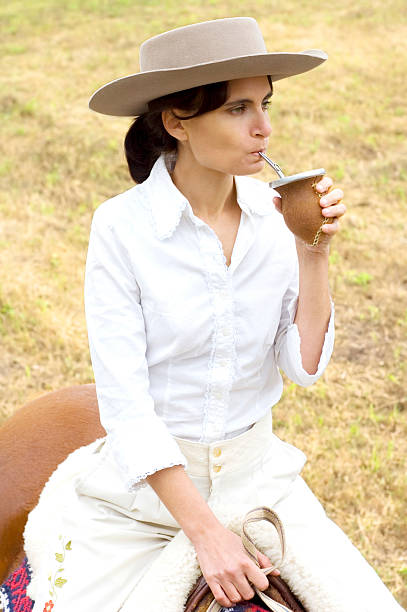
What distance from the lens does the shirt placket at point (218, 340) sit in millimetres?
1843

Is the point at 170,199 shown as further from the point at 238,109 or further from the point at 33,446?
the point at 33,446

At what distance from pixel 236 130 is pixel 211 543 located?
0.87m

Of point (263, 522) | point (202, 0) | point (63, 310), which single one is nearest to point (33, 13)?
point (202, 0)

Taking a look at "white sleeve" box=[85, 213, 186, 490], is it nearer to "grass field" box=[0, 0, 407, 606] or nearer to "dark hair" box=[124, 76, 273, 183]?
"dark hair" box=[124, 76, 273, 183]

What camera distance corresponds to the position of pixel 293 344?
1.93m

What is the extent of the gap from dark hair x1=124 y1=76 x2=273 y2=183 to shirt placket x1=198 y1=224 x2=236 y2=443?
0.25 meters

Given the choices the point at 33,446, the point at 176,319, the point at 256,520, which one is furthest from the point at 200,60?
the point at 33,446

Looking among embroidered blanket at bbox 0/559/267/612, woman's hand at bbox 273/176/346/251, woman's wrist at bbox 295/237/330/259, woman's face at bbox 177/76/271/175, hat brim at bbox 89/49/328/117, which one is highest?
hat brim at bbox 89/49/328/117

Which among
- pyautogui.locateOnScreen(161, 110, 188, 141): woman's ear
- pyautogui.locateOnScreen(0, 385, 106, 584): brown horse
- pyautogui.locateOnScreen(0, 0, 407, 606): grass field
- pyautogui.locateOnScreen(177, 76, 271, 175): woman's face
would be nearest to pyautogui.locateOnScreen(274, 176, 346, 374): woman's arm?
pyautogui.locateOnScreen(177, 76, 271, 175): woman's face

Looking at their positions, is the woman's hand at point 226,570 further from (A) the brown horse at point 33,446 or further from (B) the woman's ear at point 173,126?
(B) the woman's ear at point 173,126

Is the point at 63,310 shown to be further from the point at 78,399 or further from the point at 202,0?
the point at 202,0

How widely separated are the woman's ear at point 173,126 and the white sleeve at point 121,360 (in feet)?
0.84

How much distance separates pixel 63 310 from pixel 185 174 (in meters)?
3.08

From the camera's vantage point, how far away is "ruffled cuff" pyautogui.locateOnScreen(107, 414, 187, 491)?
1703mm
